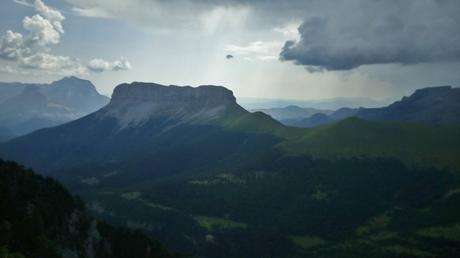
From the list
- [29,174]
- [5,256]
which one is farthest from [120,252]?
[5,256]

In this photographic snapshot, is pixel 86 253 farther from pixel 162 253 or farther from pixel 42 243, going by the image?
pixel 162 253

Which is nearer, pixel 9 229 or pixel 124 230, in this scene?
pixel 9 229

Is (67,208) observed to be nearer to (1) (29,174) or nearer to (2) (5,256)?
(1) (29,174)

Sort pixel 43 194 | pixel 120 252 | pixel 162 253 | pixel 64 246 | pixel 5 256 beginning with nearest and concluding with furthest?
pixel 5 256
pixel 64 246
pixel 43 194
pixel 120 252
pixel 162 253

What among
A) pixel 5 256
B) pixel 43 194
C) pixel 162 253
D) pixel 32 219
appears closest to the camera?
pixel 5 256

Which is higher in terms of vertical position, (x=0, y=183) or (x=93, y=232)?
(x=0, y=183)

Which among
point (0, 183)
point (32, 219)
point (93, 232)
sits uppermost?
point (0, 183)
